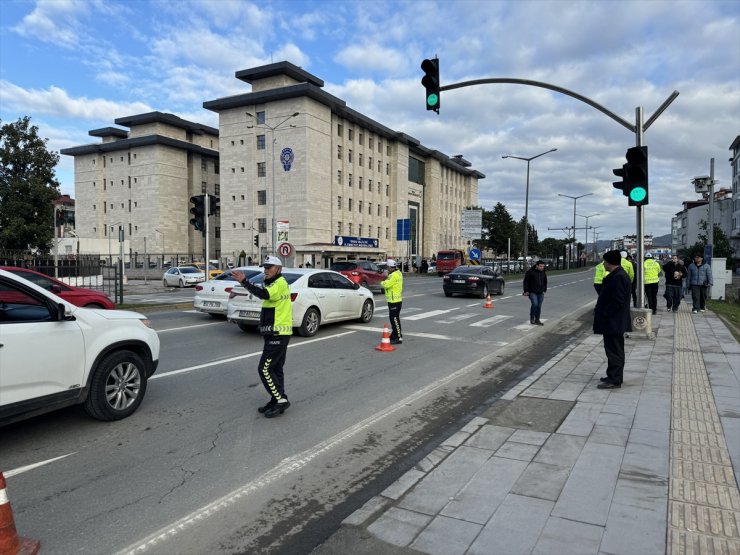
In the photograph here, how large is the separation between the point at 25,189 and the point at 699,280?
31.6 m

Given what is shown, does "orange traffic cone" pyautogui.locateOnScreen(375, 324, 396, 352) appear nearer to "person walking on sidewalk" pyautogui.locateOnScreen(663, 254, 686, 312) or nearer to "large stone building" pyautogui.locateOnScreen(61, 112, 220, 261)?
"person walking on sidewalk" pyautogui.locateOnScreen(663, 254, 686, 312)

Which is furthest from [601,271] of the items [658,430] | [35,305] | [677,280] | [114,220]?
[114,220]

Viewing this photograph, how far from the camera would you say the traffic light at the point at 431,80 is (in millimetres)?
11375

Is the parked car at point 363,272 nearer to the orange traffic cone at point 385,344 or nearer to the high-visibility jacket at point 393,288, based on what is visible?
the high-visibility jacket at point 393,288

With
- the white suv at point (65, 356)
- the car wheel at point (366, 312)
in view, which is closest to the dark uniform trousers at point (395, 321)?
the car wheel at point (366, 312)

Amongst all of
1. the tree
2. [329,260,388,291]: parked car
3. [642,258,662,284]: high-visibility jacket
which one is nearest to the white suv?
[642,258,662,284]: high-visibility jacket

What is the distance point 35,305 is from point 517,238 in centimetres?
8661

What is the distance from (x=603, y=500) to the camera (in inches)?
145

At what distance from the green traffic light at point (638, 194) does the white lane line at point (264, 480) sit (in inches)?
255

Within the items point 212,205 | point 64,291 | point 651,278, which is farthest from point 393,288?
point 212,205

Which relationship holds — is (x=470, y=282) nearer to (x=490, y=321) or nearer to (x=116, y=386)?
(x=490, y=321)

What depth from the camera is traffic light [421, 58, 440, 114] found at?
1138 centimetres

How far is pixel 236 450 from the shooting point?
15.7ft

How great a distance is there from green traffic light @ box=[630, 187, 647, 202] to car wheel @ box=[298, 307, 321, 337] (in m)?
7.18
